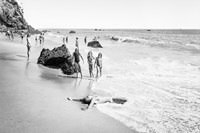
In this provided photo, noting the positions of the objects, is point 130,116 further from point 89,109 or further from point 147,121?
point 89,109

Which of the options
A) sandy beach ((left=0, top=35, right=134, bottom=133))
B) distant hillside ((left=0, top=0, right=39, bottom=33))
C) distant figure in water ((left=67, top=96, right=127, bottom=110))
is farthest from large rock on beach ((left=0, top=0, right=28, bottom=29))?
distant figure in water ((left=67, top=96, right=127, bottom=110))

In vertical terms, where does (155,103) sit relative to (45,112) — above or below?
below

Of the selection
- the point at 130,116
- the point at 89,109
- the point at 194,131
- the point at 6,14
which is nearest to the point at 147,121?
the point at 130,116

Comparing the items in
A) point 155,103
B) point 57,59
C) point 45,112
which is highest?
point 57,59

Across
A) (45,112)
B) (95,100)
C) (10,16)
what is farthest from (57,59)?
(10,16)

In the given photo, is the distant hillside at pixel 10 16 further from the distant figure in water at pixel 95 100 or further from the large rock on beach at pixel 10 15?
the distant figure in water at pixel 95 100

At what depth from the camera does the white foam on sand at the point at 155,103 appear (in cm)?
606

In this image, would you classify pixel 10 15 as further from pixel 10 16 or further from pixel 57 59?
pixel 57 59

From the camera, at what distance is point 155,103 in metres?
7.98

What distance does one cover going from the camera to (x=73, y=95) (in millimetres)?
8492

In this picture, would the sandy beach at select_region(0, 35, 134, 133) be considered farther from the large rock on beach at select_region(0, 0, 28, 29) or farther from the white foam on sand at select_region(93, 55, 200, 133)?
the large rock on beach at select_region(0, 0, 28, 29)

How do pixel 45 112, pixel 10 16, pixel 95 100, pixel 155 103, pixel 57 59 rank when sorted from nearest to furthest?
pixel 45 112, pixel 95 100, pixel 155 103, pixel 57 59, pixel 10 16

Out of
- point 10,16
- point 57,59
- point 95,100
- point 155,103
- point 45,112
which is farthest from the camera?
point 10,16

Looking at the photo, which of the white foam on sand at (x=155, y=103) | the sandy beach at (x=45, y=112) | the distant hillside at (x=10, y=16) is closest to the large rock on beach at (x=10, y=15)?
the distant hillside at (x=10, y=16)
